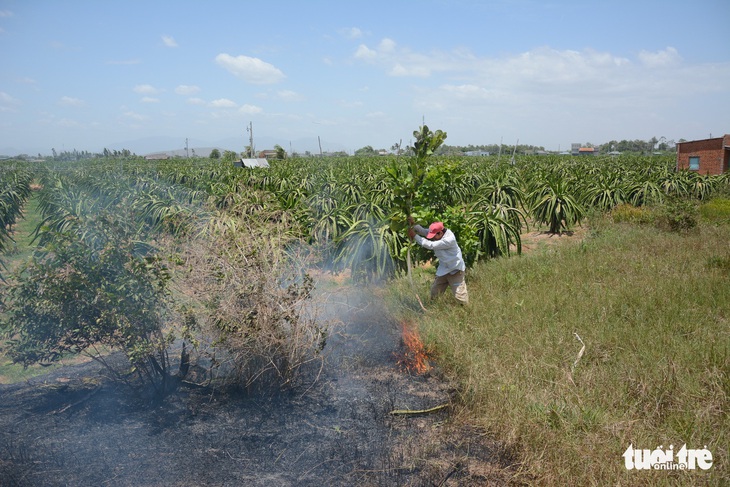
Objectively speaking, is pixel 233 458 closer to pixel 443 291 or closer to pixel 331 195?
pixel 443 291

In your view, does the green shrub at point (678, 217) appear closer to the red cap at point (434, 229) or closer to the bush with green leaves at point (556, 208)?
the bush with green leaves at point (556, 208)

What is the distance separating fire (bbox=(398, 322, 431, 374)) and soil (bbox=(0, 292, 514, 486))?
14 centimetres

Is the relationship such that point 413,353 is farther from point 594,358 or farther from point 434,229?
point 594,358

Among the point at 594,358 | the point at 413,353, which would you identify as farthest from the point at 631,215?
the point at 413,353

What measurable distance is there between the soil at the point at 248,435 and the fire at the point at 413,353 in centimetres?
14

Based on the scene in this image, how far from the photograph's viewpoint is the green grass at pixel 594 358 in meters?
3.45

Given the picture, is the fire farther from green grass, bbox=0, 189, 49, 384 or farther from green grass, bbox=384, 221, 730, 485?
green grass, bbox=0, 189, 49, 384

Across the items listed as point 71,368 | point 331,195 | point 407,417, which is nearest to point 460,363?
point 407,417

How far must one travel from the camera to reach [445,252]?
20.5ft

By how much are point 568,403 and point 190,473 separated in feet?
9.69

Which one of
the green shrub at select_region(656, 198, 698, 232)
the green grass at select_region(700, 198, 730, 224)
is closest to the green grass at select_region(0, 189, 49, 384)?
the green shrub at select_region(656, 198, 698, 232)

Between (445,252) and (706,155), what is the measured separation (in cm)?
2046

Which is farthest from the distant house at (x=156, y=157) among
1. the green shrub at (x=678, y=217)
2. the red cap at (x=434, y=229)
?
the red cap at (x=434, y=229)

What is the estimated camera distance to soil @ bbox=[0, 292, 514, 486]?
3355mm
